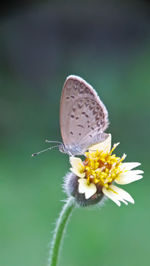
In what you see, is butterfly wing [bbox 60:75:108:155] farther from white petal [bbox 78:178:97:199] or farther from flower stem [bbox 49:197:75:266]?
flower stem [bbox 49:197:75:266]

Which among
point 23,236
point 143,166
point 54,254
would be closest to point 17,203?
point 23,236

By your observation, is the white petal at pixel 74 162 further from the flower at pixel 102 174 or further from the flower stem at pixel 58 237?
the flower stem at pixel 58 237

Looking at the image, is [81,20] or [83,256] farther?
[81,20]

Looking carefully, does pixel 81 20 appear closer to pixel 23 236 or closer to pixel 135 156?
pixel 135 156

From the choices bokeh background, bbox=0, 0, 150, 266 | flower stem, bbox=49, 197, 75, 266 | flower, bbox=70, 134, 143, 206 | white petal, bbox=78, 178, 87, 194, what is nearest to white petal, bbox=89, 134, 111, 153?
flower, bbox=70, 134, 143, 206

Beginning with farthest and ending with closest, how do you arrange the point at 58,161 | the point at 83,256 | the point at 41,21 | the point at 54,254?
the point at 41,21
the point at 58,161
the point at 83,256
the point at 54,254

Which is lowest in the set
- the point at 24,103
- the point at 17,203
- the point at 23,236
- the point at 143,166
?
the point at 23,236

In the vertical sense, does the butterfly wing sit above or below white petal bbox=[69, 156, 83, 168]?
above
